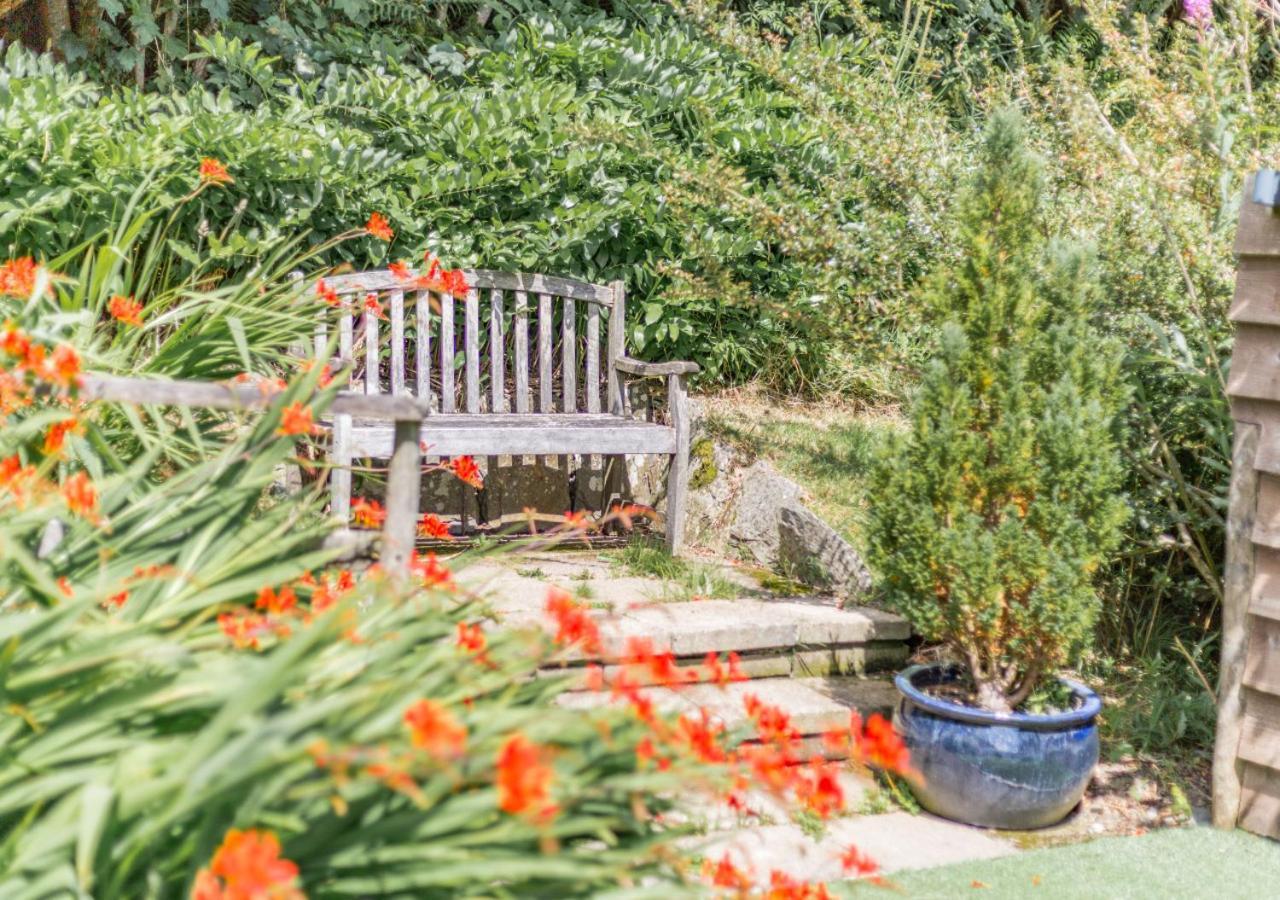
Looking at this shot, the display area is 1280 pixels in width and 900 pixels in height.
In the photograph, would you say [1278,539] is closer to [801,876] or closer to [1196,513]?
[1196,513]

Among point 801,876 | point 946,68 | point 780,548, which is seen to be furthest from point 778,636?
point 946,68

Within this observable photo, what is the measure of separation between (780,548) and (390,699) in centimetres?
336

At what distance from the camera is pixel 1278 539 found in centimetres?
296

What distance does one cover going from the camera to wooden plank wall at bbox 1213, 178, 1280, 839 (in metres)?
2.96

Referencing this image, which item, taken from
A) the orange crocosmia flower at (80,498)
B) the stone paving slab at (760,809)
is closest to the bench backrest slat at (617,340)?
the stone paving slab at (760,809)

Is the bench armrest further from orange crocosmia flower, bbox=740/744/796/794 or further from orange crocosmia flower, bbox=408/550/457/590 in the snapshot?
orange crocosmia flower, bbox=740/744/796/794

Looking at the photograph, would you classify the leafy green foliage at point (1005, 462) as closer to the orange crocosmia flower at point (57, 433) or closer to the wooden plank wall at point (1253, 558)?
the wooden plank wall at point (1253, 558)

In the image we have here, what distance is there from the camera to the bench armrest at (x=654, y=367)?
462cm

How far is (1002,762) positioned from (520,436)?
199cm

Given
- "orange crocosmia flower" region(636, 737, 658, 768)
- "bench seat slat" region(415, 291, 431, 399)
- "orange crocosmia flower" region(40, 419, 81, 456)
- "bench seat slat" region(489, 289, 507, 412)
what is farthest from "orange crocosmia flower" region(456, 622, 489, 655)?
"bench seat slat" region(489, 289, 507, 412)

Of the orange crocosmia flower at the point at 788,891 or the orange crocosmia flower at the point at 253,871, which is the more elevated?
the orange crocosmia flower at the point at 253,871

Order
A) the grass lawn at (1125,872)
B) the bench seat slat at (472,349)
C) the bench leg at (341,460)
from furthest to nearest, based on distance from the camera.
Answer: the bench seat slat at (472,349)
the bench leg at (341,460)
the grass lawn at (1125,872)

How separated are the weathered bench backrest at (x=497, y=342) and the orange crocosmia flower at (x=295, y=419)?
3002 mm

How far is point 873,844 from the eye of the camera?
2.92 meters
